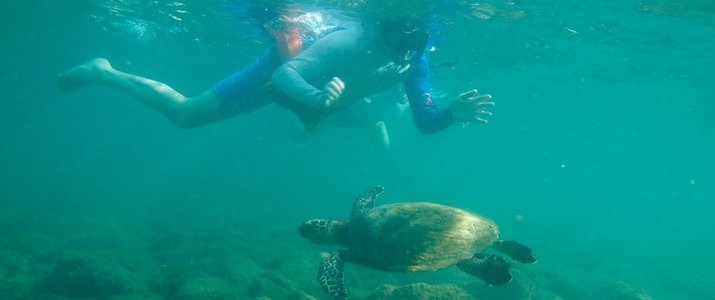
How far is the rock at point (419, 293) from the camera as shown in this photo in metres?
6.52

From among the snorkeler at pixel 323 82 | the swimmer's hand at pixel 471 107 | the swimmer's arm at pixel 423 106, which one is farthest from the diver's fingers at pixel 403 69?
the swimmer's hand at pixel 471 107

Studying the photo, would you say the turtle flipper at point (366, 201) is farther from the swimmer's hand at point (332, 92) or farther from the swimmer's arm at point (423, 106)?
the swimmer's hand at point (332, 92)

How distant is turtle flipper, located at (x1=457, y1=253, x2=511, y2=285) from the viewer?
13.4 ft

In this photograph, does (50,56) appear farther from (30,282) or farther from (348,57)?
(348,57)

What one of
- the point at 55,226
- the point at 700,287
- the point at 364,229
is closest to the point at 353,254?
the point at 364,229

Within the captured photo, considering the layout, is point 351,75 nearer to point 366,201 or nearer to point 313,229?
point 366,201

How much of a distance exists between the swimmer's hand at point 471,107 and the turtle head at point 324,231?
2.16 m

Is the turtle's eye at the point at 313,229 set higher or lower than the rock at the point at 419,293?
higher

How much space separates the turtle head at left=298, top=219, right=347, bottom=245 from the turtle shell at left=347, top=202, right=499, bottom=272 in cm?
14

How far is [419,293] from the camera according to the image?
6.54 m

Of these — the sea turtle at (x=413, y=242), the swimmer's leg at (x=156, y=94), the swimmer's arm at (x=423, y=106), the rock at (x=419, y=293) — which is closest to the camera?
the sea turtle at (x=413, y=242)

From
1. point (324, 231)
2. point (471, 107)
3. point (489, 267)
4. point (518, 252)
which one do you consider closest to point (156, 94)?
point (324, 231)

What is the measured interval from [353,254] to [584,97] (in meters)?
29.7

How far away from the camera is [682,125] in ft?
110
